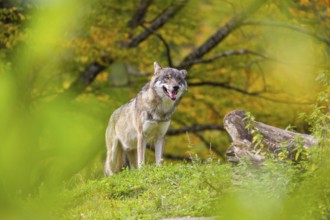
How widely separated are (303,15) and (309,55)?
3.85ft

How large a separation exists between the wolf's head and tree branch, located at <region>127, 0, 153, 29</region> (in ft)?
28.5

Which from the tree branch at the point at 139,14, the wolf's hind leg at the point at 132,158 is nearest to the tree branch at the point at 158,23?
the tree branch at the point at 139,14

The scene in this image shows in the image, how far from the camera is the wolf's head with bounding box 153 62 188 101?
1102 cm

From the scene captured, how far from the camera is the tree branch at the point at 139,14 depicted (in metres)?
19.6

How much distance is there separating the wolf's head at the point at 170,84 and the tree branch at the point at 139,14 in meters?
8.68

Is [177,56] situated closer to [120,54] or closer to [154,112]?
[120,54]

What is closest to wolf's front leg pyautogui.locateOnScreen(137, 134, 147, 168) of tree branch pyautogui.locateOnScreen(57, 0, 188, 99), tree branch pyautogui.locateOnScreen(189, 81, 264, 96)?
tree branch pyautogui.locateOnScreen(57, 0, 188, 99)

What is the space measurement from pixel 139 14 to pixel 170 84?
9.06m

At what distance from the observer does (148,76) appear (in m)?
21.1

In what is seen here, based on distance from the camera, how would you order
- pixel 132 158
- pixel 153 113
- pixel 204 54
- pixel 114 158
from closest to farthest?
pixel 153 113 → pixel 114 158 → pixel 132 158 → pixel 204 54

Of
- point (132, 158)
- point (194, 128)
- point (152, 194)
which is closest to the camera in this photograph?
point (152, 194)

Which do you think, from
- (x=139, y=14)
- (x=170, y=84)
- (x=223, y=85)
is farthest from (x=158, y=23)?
(x=170, y=84)

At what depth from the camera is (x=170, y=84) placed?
36.2 feet

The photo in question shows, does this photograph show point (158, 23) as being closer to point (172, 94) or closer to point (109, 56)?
point (109, 56)
